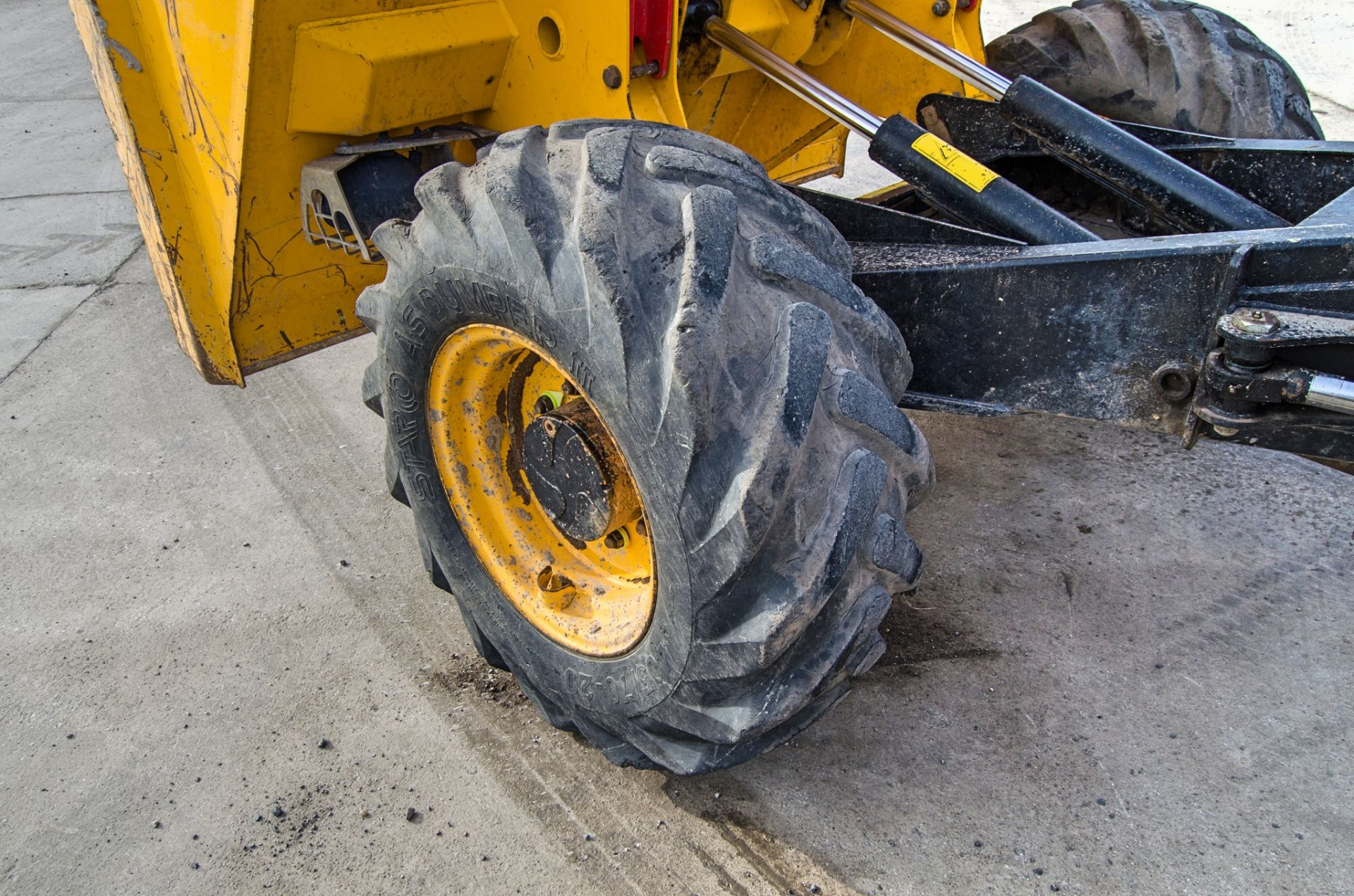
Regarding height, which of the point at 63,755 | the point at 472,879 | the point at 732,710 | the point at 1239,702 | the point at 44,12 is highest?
the point at 732,710

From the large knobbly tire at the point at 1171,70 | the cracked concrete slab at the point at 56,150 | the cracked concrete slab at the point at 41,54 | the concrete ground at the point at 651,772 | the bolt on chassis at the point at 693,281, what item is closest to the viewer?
the bolt on chassis at the point at 693,281

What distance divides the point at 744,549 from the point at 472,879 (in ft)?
3.49

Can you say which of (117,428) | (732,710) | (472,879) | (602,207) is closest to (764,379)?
(602,207)

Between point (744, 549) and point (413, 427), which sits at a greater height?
point (744, 549)

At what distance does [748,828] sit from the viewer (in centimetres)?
229

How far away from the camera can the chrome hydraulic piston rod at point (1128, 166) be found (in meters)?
2.15

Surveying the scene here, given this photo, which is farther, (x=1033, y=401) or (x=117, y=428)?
(x=117, y=428)

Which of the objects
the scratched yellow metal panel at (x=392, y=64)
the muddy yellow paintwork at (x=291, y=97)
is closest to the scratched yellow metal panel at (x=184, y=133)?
the muddy yellow paintwork at (x=291, y=97)

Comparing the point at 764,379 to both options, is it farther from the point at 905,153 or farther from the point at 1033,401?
the point at 905,153

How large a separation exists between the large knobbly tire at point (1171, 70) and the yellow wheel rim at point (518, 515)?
1.91 metres

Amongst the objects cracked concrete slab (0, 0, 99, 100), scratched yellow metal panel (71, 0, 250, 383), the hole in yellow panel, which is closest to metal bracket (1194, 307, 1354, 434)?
the hole in yellow panel

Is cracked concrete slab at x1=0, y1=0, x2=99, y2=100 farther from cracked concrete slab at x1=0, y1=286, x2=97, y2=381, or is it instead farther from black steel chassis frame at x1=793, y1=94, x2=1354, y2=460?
black steel chassis frame at x1=793, y1=94, x2=1354, y2=460

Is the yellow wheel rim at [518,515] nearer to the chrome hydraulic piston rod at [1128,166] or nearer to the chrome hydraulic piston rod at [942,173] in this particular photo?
the chrome hydraulic piston rod at [942,173]

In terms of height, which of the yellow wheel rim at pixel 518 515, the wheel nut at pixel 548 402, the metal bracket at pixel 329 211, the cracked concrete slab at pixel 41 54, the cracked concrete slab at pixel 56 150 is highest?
the metal bracket at pixel 329 211
